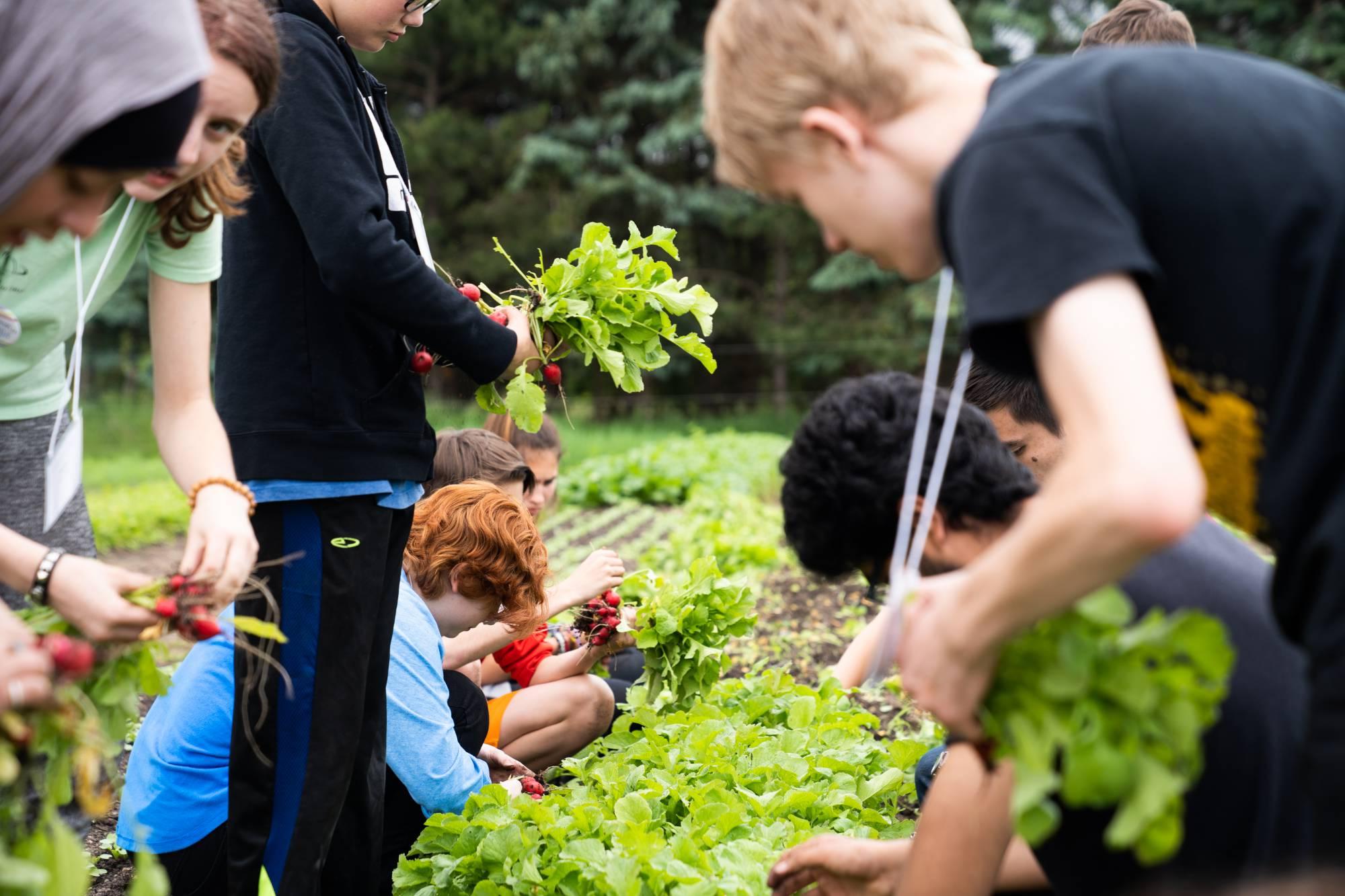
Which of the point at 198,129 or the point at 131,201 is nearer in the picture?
the point at 198,129

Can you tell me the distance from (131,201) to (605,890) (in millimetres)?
1495

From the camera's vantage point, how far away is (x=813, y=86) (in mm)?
1372

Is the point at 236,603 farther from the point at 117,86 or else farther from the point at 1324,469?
the point at 1324,469

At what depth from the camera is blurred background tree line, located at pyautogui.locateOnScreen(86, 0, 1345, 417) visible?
67.1 feet

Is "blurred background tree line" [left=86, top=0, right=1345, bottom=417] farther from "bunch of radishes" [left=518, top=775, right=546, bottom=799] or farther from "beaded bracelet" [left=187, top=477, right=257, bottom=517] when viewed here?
"beaded bracelet" [left=187, top=477, right=257, bottom=517]

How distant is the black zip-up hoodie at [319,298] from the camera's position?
7.61 ft

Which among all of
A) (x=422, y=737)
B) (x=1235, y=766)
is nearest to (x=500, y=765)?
(x=422, y=737)

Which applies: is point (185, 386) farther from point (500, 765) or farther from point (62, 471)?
point (500, 765)

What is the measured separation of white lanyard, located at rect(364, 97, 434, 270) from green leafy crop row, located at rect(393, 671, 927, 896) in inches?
48.3

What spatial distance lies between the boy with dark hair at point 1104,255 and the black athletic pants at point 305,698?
1306 mm

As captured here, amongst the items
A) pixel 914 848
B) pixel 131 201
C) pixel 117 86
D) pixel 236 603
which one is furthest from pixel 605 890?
pixel 117 86

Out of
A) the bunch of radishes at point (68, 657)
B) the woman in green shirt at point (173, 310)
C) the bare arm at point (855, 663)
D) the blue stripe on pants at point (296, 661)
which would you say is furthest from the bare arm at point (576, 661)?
the bunch of radishes at point (68, 657)

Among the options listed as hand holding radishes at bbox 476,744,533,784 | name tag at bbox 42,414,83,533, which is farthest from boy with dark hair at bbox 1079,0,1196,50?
name tag at bbox 42,414,83,533

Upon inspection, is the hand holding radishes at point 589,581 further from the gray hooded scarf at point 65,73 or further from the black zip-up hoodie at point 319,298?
the gray hooded scarf at point 65,73
